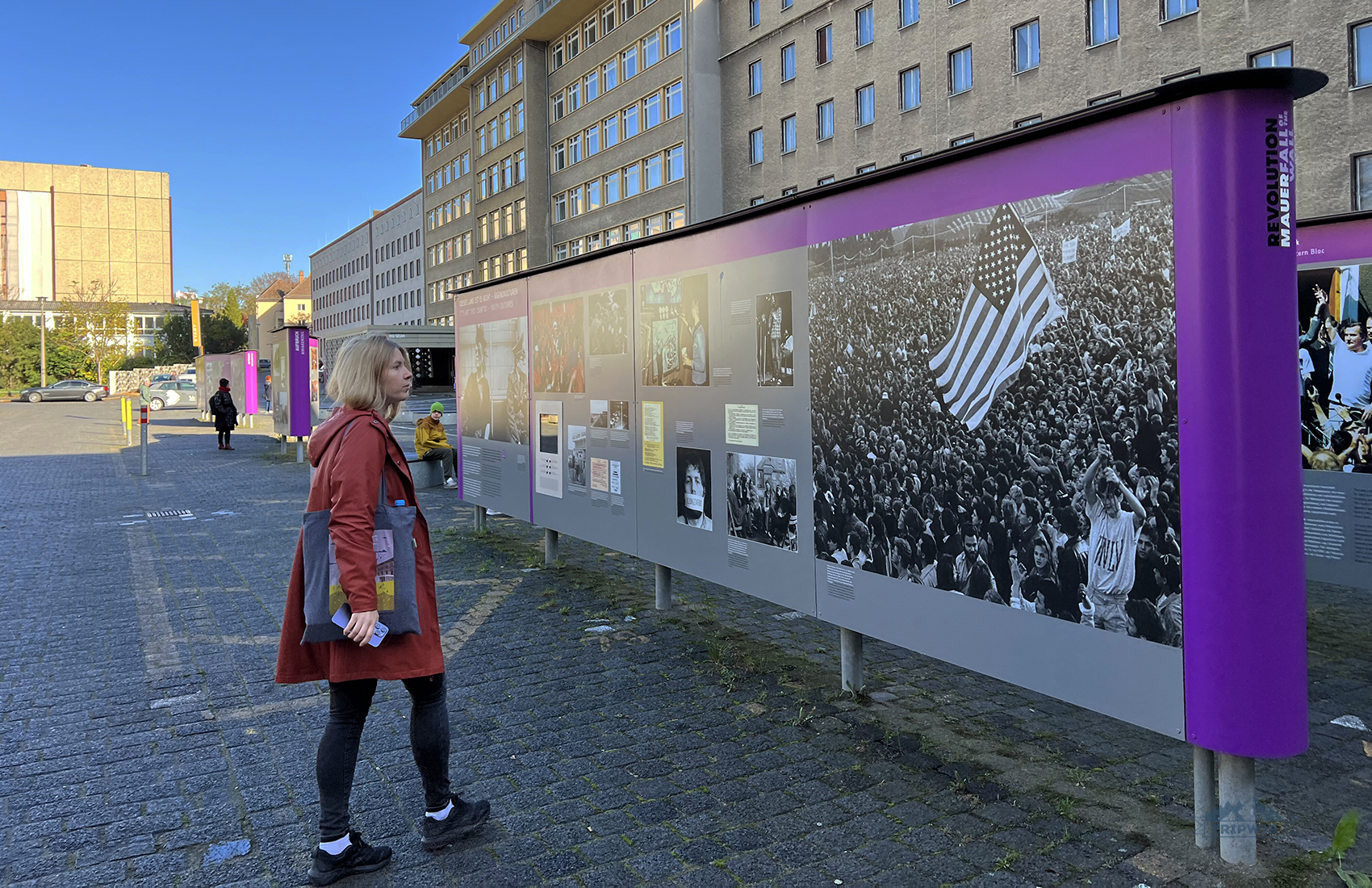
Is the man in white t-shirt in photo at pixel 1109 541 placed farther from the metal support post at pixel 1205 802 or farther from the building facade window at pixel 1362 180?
the building facade window at pixel 1362 180

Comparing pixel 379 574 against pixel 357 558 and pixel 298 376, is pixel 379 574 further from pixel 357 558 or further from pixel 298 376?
pixel 298 376

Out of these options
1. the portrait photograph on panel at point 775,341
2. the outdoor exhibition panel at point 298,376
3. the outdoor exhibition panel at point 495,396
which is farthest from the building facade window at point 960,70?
the portrait photograph on panel at point 775,341

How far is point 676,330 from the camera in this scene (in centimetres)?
684

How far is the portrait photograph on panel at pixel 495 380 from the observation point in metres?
9.59

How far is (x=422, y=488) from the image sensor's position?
1644 centimetres

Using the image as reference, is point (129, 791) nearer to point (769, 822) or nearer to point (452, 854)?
point (452, 854)

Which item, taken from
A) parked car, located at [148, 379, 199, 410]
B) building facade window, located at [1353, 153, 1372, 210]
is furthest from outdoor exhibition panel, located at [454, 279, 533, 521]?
parked car, located at [148, 379, 199, 410]

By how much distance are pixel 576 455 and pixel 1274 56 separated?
80.3 feet

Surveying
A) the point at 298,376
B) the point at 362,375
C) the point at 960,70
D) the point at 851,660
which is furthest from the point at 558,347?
the point at 960,70

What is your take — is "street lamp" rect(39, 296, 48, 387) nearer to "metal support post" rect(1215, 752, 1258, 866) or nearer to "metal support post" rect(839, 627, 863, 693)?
"metal support post" rect(839, 627, 863, 693)

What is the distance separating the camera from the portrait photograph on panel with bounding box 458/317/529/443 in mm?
9586

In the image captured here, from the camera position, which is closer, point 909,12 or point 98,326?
point 909,12

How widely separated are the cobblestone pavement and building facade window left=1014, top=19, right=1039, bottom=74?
27.0m

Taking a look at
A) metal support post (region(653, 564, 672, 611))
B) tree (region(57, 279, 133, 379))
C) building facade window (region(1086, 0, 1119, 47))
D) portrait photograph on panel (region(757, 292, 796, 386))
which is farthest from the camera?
tree (region(57, 279, 133, 379))
